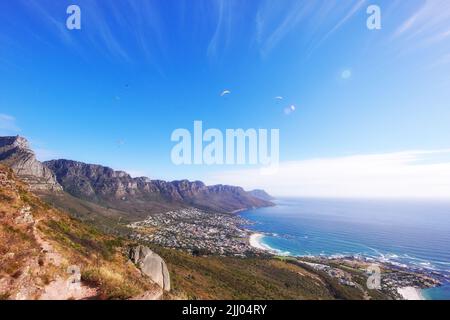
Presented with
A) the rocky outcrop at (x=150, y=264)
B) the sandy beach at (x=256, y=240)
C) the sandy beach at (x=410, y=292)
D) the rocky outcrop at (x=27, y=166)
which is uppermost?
the rocky outcrop at (x=27, y=166)

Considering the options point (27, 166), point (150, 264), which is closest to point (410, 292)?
point (150, 264)

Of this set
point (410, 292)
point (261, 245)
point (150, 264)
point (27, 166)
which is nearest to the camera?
point (150, 264)

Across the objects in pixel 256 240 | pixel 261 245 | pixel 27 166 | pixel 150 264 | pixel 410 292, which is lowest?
pixel 256 240

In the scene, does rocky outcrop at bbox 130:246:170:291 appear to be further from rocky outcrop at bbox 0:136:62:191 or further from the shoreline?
rocky outcrop at bbox 0:136:62:191

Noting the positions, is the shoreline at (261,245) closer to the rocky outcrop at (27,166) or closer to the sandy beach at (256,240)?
the sandy beach at (256,240)

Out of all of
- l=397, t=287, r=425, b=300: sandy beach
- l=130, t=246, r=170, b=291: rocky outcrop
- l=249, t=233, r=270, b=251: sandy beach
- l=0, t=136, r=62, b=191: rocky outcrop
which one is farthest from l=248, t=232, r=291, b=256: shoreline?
l=0, t=136, r=62, b=191: rocky outcrop

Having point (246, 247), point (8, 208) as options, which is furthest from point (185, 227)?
point (8, 208)

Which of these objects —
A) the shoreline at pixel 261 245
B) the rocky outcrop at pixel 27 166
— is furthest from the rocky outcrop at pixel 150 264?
the rocky outcrop at pixel 27 166

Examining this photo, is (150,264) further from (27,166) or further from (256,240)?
(27,166)
